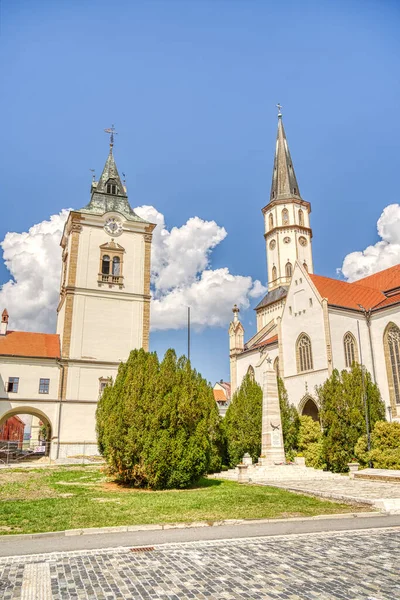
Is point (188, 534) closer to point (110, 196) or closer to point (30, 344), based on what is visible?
point (30, 344)

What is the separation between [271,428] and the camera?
27.7 meters

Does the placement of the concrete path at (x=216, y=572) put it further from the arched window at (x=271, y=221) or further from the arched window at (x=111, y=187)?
the arched window at (x=271, y=221)

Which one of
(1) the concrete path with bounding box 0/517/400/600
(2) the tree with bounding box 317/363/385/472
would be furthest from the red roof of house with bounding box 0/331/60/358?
(1) the concrete path with bounding box 0/517/400/600

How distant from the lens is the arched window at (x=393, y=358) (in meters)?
34.8

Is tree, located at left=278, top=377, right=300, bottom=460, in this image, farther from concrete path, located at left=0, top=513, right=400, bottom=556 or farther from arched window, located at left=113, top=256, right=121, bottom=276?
arched window, located at left=113, top=256, right=121, bottom=276

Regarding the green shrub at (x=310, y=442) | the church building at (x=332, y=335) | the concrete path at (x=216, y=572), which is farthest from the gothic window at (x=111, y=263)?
the concrete path at (x=216, y=572)

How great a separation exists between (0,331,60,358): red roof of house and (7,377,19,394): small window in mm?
2114

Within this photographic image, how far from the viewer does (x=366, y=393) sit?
30266mm

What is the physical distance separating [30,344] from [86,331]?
507 centimetres

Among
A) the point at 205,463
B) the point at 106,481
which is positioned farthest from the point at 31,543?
the point at 106,481

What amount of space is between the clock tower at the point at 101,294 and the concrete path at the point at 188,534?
3229 centimetres

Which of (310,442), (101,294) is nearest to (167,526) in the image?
(310,442)

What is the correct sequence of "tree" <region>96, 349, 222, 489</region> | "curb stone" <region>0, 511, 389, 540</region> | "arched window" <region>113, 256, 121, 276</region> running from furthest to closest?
"arched window" <region>113, 256, 121, 276</region>, "tree" <region>96, 349, 222, 489</region>, "curb stone" <region>0, 511, 389, 540</region>

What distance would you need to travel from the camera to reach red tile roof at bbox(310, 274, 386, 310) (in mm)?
38875
